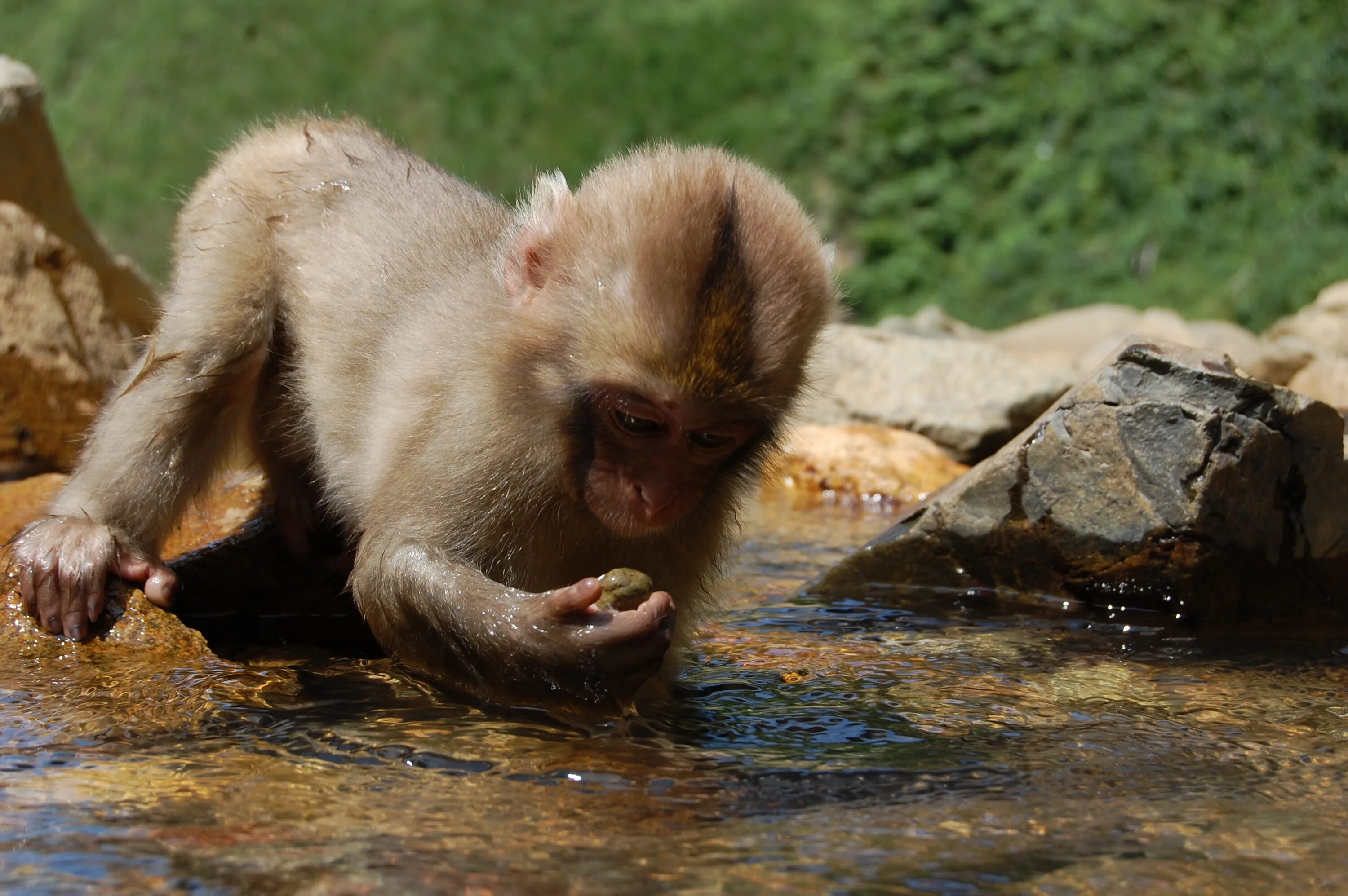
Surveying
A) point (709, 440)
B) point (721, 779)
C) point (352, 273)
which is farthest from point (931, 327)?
point (721, 779)

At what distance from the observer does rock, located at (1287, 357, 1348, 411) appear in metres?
8.10

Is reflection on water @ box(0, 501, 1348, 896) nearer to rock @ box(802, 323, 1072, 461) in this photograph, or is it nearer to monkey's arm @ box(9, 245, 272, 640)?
monkey's arm @ box(9, 245, 272, 640)

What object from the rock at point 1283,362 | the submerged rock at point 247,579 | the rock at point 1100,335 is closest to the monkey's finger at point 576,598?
the submerged rock at point 247,579

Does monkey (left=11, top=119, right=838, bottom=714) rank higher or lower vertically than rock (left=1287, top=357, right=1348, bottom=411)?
lower

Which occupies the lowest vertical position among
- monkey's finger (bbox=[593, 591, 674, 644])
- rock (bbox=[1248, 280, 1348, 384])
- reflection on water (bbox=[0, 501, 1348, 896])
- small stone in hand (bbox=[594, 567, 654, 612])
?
reflection on water (bbox=[0, 501, 1348, 896])

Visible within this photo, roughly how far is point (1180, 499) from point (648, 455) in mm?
2088

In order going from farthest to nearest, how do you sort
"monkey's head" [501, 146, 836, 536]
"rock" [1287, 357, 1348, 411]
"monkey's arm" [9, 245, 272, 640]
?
"rock" [1287, 357, 1348, 411], "monkey's arm" [9, 245, 272, 640], "monkey's head" [501, 146, 836, 536]

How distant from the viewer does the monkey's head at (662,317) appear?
3.38 meters

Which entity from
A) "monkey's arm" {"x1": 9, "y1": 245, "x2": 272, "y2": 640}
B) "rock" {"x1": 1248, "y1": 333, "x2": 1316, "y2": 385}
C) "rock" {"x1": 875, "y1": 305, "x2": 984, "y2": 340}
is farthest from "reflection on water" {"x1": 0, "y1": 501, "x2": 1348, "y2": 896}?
"rock" {"x1": 875, "y1": 305, "x2": 984, "y2": 340}

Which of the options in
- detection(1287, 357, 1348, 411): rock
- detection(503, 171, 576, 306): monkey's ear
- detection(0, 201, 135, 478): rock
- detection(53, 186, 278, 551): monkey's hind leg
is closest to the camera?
detection(503, 171, 576, 306): monkey's ear

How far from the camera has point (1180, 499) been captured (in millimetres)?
4770

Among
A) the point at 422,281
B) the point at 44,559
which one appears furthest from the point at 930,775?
the point at 44,559

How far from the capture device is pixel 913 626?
4793 mm

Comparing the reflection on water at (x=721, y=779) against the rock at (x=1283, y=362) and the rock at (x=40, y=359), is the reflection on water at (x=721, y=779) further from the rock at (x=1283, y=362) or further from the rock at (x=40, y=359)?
the rock at (x=1283, y=362)
